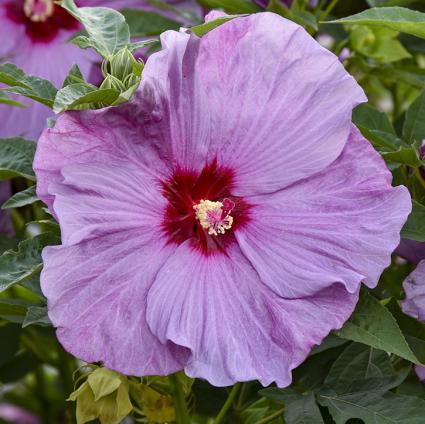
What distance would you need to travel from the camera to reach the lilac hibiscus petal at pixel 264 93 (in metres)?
0.95

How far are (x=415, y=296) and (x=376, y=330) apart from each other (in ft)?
0.36

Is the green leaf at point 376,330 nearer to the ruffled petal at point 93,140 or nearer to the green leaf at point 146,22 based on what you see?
the ruffled petal at point 93,140

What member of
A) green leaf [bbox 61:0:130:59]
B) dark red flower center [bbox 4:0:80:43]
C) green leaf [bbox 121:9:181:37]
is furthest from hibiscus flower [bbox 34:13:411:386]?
dark red flower center [bbox 4:0:80:43]

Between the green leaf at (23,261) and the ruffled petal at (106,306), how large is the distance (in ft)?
0.16

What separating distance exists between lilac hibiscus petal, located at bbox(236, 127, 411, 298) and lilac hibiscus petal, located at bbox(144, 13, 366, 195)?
2 cm

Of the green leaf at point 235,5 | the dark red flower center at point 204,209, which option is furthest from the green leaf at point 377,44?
the dark red flower center at point 204,209

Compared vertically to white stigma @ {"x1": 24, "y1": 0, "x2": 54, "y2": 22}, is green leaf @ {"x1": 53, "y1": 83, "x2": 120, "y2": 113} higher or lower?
higher

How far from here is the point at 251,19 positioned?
949 millimetres

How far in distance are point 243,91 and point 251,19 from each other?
7cm

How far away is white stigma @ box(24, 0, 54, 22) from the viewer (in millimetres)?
1500

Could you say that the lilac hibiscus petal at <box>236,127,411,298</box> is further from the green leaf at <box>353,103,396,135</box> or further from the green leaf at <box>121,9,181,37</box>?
the green leaf at <box>121,9,181,37</box>

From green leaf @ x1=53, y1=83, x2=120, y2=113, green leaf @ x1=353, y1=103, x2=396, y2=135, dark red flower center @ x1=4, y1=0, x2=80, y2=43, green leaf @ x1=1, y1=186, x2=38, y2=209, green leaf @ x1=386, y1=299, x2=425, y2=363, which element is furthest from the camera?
dark red flower center @ x1=4, y1=0, x2=80, y2=43

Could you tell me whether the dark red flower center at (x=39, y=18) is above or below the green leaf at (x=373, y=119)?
below

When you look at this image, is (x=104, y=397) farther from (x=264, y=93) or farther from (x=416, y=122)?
(x=416, y=122)
